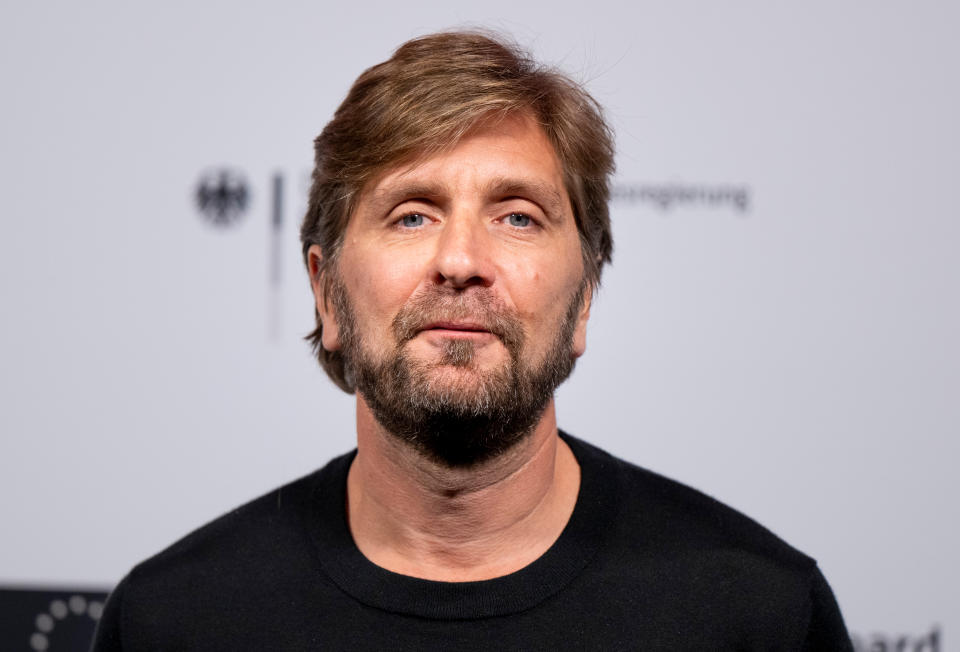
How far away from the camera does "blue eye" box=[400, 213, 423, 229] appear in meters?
1.49

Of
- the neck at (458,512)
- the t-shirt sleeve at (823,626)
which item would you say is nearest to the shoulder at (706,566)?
the t-shirt sleeve at (823,626)

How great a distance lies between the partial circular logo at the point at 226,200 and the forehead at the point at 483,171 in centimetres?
91

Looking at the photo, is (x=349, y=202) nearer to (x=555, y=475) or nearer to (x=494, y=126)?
(x=494, y=126)

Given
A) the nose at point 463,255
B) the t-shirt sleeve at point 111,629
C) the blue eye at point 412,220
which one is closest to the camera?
the nose at point 463,255

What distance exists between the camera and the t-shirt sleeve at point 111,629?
1591 mm

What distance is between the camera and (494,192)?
1468 mm

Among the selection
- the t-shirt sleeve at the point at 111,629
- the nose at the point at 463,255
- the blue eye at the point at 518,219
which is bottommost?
the t-shirt sleeve at the point at 111,629

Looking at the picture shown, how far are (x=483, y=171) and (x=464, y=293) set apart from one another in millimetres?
189

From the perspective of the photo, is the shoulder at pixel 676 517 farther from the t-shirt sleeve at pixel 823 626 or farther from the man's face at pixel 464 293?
the man's face at pixel 464 293

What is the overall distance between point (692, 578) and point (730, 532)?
0.42 ft

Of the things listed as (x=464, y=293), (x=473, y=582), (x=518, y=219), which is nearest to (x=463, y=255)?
(x=464, y=293)

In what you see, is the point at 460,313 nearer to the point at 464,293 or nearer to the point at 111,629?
the point at 464,293

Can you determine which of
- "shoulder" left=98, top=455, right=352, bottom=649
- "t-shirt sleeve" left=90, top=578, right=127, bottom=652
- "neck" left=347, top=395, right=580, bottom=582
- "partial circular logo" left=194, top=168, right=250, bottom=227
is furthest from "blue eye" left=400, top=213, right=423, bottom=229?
"partial circular logo" left=194, top=168, right=250, bottom=227

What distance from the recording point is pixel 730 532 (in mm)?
1612
